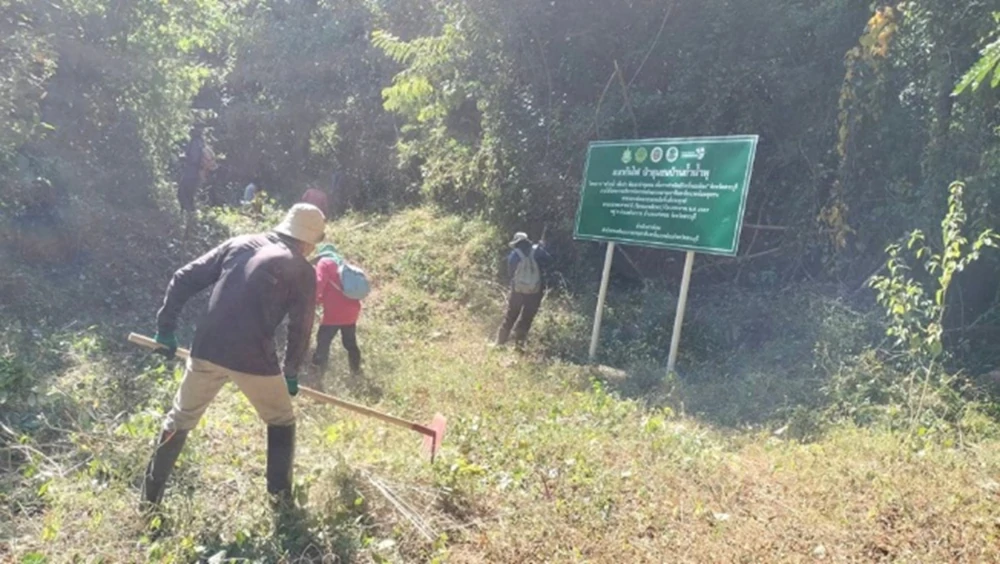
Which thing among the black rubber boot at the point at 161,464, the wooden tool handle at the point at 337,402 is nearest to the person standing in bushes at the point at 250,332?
the black rubber boot at the point at 161,464

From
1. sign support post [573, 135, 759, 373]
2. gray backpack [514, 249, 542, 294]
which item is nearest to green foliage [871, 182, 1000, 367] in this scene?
sign support post [573, 135, 759, 373]

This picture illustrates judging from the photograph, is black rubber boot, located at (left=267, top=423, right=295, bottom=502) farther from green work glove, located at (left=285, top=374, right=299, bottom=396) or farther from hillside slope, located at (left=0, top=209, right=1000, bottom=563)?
green work glove, located at (left=285, top=374, right=299, bottom=396)

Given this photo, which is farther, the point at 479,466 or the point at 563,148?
the point at 563,148

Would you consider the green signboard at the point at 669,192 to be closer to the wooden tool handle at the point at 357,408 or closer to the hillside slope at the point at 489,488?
the hillside slope at the point at 489,488

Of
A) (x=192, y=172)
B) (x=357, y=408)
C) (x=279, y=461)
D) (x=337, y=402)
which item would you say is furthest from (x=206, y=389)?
(x=192, y=172)

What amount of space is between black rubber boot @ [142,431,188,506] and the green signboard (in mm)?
5329

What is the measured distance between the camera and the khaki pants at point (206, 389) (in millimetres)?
3994

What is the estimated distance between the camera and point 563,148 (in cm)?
1077

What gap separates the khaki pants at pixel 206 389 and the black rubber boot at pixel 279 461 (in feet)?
0.54

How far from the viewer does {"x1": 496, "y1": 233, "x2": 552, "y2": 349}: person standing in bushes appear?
8516 millimetres

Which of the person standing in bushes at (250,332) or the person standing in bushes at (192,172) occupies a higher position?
the person standing in bushes at (192,172)

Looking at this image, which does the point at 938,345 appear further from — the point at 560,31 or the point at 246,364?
the point at 560,31

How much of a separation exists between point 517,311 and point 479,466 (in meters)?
4.22

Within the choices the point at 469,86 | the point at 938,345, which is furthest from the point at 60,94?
the point at 938,345
